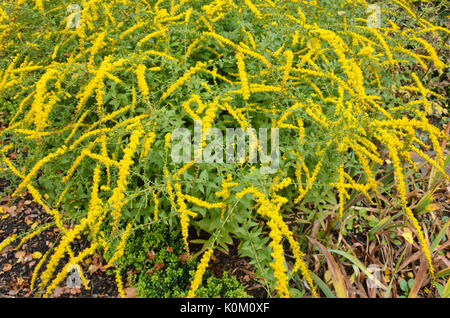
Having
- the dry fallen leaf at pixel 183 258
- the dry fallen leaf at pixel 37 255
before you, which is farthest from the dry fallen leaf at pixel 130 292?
the dry fallen leaf at pixel 37 255

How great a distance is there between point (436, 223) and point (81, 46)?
13.3 ft

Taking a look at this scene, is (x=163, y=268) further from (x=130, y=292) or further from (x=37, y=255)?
(x=37, y=255)

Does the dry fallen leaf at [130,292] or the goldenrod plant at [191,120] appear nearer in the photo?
the goldenrod plant at [191,120]

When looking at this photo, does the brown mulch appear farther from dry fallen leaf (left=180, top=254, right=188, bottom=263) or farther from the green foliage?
dry fallen leaf (left=180, top=254, right=188, bottom=263)

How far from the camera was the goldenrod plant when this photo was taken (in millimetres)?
2514

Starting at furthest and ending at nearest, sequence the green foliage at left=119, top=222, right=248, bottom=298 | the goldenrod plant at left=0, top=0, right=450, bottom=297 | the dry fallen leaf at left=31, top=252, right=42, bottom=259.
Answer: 1. the dry fallen leaf at left=31, top=252, right=42, bottom=259
2. the green foliage at left=119, top=222, right=248, bottom=298
3. the goldenrod plant at left=0, top=0, right=450, bottom=297

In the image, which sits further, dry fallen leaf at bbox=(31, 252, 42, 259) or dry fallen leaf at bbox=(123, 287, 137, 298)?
dry fallen leaf at bbox=(31, 252, 42, 259)

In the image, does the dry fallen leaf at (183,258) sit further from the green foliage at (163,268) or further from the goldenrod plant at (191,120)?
the goldenrod plant at (191,120)

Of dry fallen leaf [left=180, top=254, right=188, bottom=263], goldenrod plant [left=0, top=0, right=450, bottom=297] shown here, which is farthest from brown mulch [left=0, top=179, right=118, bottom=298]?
dry fallen leaf [left=180, top=254, right=188, bottom=263]

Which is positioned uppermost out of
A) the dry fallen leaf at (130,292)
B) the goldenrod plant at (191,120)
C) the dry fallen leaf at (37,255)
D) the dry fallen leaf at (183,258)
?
the goldenrod plant at (191,120)

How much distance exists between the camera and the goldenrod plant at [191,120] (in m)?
2.51

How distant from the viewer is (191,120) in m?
3.16
